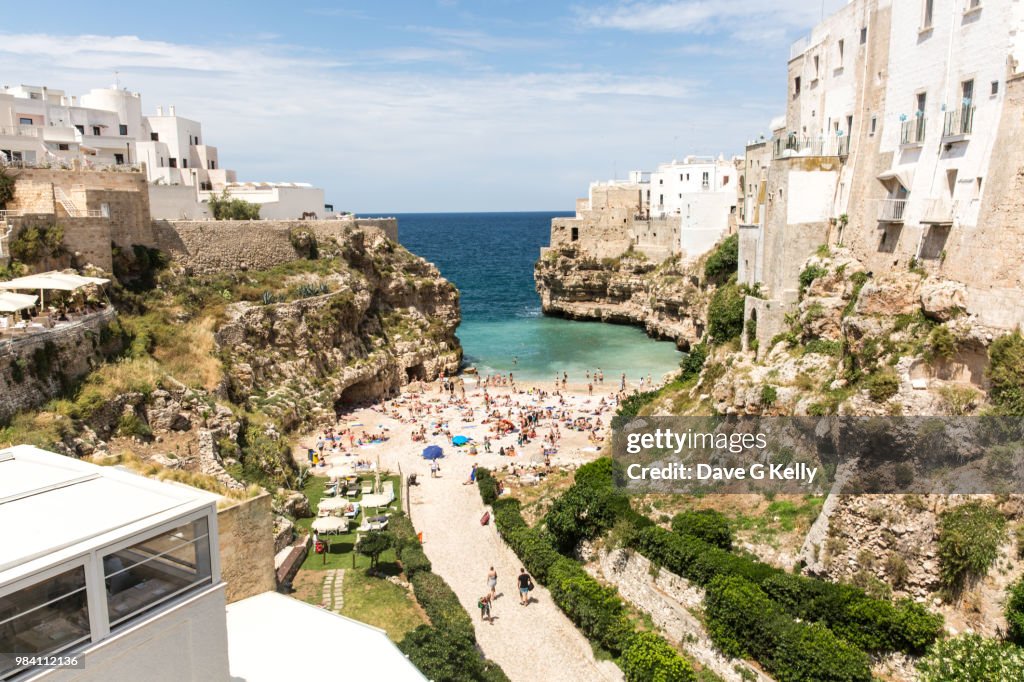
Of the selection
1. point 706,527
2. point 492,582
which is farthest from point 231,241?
point 706,527

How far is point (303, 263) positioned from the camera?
A: 41781 mm

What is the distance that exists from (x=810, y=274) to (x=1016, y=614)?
47.2ft

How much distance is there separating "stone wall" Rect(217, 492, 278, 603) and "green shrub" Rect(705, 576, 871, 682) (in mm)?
9889

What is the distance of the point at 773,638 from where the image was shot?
15172mm

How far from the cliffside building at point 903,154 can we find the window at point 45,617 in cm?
1848

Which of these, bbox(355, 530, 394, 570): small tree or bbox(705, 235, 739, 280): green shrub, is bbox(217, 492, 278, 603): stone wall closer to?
bbox(355, 530, 394, 570): small tree

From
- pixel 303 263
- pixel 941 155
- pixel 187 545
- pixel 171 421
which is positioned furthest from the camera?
pixel 303 263

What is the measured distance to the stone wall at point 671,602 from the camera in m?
15.8

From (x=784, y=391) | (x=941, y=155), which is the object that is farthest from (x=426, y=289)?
(x=941, y=155)

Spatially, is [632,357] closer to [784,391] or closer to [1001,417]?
[784,391]

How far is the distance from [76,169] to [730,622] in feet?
109

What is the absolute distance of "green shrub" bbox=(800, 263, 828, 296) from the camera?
2493 centimetres

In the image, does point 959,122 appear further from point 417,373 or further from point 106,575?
point 417,373

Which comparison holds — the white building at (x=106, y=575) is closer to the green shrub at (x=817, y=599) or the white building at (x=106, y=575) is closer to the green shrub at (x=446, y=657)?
the green shrub at (x=446, y=657)
